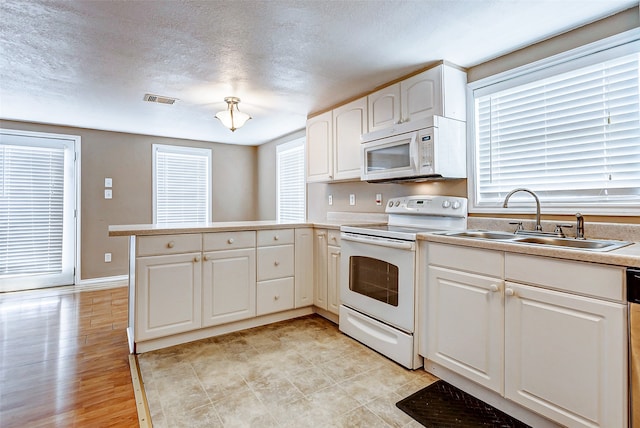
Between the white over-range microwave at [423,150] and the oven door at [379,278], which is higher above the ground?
the white over-range microwave at [423,150]

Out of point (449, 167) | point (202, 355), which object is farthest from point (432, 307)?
point (202, 355)

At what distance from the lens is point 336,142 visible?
343 cm

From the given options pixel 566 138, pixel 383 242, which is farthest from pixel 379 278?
pixel 566 138

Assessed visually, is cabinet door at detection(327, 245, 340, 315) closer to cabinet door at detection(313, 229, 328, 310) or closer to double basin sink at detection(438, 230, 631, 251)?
cabinet door at detection(313, 229, 328, 310)

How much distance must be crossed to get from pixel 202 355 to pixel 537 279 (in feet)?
→ 7.15

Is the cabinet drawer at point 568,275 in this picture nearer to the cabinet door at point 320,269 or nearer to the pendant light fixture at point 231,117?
the cabinet door at point 320,269

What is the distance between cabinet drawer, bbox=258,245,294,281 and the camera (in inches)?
115

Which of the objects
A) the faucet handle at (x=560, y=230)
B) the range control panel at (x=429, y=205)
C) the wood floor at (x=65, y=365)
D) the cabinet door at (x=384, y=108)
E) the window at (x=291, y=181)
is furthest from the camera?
the window at (x=291, y=181)

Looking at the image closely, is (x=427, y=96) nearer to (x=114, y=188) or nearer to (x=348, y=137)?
(x=348, y=137)

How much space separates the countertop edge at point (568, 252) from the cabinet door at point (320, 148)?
74.0 inches

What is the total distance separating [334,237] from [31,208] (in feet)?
13.2

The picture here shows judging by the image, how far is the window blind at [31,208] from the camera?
13.5 feet

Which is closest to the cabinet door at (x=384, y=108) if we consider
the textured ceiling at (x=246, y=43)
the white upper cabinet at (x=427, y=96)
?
the white upper cabinet at (x=427, y=96)

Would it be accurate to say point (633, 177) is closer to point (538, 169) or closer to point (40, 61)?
point (538, 169)
